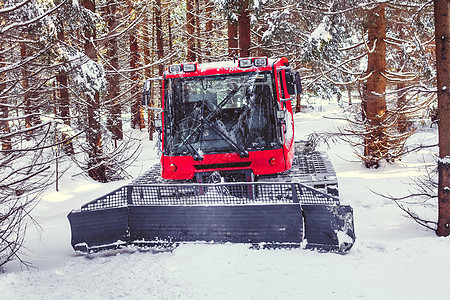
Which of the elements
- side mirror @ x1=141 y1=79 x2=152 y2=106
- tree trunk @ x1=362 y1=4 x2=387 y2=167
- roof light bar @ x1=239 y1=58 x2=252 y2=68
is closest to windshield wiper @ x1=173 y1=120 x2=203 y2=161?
side mirror @ x1=141 y1=79 x2=152 y2=106

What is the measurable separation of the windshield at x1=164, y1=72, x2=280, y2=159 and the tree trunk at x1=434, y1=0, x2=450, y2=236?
2477mm

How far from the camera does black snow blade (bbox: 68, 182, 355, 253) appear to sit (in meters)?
5.73

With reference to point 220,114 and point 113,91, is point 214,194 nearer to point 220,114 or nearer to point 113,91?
point 220,114

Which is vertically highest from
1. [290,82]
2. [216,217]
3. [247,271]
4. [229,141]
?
[290,82]

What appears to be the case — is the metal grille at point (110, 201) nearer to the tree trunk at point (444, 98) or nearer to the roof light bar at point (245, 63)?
the roof light bar at point (245, 63)

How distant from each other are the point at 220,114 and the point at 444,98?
3400 millimetres

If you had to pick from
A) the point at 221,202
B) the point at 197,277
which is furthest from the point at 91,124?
the point at 197,277

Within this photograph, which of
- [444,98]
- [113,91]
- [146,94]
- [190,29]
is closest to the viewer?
[444,98]

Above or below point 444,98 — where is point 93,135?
below

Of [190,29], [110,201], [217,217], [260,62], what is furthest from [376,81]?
[190,29]

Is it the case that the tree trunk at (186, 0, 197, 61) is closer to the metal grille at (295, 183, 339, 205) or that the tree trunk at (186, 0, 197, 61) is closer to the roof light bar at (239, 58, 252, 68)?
the roof light bar at (239, 58, 252, 68)

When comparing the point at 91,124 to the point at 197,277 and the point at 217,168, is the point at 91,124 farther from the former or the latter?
the point at 197,277

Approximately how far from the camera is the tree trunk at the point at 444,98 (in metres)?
5.54

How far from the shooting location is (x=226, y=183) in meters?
5.89
